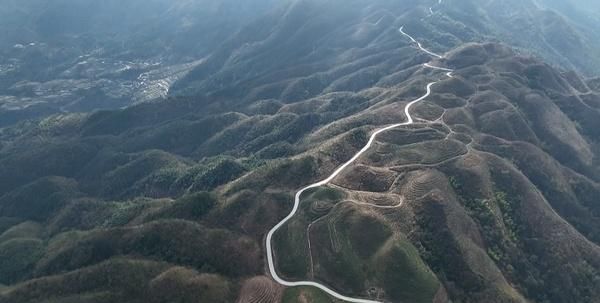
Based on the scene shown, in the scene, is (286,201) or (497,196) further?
(497,196)

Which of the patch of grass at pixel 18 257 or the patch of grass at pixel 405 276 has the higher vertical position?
the patch of grass at pixel 405 276

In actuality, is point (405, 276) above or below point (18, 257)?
above

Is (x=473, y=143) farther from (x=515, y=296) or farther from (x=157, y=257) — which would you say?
(x=157, y=257)

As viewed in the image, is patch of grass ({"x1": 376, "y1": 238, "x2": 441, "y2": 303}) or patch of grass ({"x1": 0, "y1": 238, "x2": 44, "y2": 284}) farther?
patch of grass ({"x1": 0, "y1": 238, "x2": 44, "y2": 284})

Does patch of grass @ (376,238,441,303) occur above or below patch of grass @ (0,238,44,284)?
above

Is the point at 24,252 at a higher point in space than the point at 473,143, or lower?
lower

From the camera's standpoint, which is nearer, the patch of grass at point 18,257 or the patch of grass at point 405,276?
the patch of grass at point 405,276

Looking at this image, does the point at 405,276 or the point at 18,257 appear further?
the point at 18,257

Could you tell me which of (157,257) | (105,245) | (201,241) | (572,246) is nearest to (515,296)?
(572,246)

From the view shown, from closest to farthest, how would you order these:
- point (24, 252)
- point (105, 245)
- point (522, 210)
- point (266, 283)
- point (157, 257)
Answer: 1. point (266, 283)
2. point (157, 257)
3. point (105, 245)
4. point (522, 210)
5. point (24, 252)

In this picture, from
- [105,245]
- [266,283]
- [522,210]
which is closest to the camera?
[266,283]

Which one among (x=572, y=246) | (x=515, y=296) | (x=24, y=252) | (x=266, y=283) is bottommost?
(x=24, y=252)
